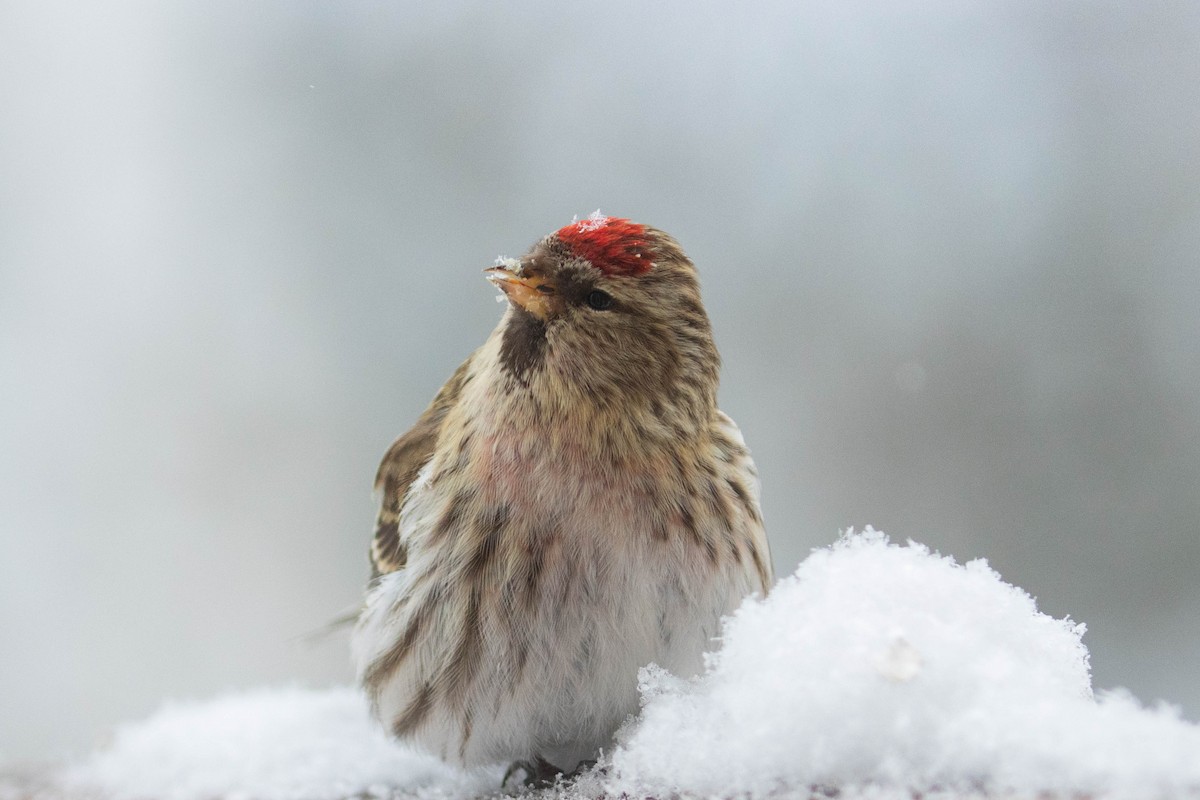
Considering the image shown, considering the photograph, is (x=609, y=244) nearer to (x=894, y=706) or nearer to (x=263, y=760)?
(x=894, y=706)

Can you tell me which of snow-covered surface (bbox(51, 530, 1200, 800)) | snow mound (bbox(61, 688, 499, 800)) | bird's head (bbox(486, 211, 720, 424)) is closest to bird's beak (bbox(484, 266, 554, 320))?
bird's head (bbox(486, 211, 720, 424))

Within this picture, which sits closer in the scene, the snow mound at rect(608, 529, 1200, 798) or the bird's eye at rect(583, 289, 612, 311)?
the snow mound at rect(608, 529, 1200, 798)

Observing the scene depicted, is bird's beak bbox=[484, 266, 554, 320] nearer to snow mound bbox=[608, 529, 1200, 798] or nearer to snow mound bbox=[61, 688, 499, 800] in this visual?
snow mound bbox=[608, 529, 1200, 798]

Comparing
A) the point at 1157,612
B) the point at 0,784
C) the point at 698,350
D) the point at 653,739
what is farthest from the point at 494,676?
the point at 1157,612

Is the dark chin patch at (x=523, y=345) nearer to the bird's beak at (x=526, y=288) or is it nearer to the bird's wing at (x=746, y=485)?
the bird's beak at (x=526, y=288)

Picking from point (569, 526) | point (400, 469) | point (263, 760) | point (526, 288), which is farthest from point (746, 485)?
point (263, 760)

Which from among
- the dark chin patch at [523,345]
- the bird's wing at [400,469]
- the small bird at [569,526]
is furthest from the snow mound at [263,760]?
the dark chin patch at [523,345]

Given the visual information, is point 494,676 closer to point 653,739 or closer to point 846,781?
point 653,739
